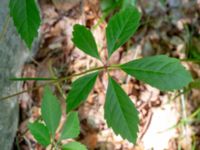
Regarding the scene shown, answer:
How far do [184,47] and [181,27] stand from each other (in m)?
0.18

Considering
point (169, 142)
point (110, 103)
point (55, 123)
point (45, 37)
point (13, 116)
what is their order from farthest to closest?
1. point (45, 37)
2. point (169, 142)
3. point (13, 116)
4. point (55, 123)
5. point (110, 103)

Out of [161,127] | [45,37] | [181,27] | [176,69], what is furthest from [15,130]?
[181,27]

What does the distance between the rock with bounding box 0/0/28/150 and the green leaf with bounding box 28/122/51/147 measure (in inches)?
21.2

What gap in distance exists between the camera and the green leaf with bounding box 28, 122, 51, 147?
3.83 ft

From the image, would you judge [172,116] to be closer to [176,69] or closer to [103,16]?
[103,16]

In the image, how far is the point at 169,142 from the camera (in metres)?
2.12

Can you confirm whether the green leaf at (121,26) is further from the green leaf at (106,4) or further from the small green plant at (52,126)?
the green leaf at (106,4)

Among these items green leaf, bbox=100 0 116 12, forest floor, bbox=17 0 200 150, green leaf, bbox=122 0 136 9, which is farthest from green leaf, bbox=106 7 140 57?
green leaf, bbox=100 0 116 12

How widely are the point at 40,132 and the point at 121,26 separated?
463 millimetres

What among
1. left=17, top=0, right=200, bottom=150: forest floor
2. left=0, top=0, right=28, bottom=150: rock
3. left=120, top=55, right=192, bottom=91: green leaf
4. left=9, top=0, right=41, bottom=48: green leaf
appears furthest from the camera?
left=17, top=0, right=200, bottom=150: forest floor

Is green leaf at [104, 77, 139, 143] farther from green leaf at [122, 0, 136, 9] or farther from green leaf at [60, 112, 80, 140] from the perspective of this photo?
green leaf at [122, 0, 136, 9]

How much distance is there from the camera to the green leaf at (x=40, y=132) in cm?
117

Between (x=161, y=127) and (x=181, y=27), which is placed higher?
(x=181, y=27)

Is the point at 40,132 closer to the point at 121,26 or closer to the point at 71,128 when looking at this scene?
the point at 71,128
